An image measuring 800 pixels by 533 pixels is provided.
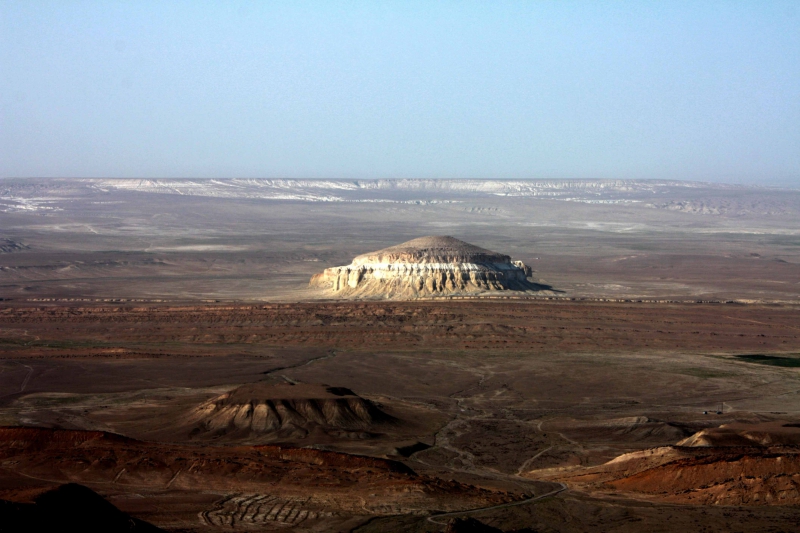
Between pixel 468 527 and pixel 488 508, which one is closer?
pixel 468 527

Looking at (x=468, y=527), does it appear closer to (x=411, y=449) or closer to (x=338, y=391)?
(x=411, y=449)

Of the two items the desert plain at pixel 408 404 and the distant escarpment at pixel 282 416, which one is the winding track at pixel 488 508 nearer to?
the desert plain at pixel 408 404

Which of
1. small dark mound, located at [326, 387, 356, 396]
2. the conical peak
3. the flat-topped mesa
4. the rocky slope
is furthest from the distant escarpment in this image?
the conical peak

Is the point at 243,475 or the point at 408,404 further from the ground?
the point at 243,475

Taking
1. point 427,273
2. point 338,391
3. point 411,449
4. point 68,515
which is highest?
point 68,515

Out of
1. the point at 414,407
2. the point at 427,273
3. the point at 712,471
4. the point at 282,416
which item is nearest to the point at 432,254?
the point at 427,273

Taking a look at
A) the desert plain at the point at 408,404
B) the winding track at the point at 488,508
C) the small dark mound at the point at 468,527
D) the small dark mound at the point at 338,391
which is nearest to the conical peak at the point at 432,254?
the desert plain at the point at 408,404
